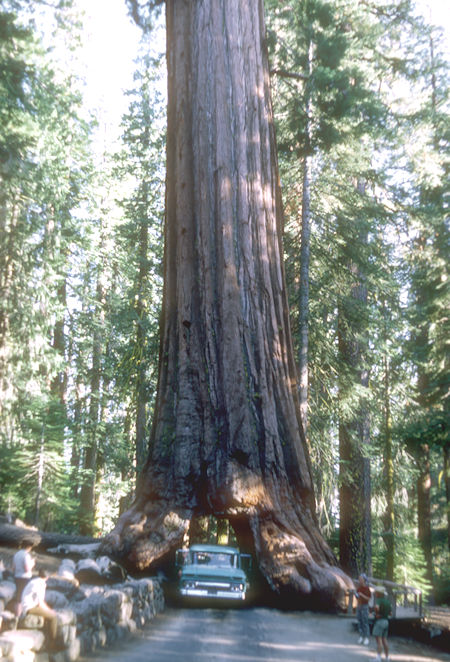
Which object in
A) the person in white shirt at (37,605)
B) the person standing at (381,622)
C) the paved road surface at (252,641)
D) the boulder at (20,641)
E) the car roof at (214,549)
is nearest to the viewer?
the boulder at (20,641)

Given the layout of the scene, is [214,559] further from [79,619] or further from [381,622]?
[79,619]

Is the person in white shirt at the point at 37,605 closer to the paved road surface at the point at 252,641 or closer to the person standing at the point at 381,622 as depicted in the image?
the paved road surface at the point at 252,641

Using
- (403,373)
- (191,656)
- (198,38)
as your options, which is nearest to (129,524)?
(191,656)

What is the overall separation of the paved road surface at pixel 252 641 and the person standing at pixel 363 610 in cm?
10

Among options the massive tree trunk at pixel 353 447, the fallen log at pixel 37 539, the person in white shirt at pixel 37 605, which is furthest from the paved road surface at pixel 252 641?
the massive tree trunk at pixel 353 447

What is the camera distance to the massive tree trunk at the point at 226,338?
6.94m

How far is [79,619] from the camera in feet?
16.3

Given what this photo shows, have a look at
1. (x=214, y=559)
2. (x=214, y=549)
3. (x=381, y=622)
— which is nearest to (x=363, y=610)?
(x=381, y=622)

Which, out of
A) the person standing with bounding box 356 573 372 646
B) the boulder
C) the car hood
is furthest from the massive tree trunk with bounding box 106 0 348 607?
the boulder

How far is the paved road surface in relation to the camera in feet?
16.0

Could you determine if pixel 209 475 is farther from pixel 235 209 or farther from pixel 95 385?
pixel 95 385

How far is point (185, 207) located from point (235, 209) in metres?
0.86

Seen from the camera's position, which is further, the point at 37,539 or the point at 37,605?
the point at 37,539

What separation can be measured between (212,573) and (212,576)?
0.15 feet
